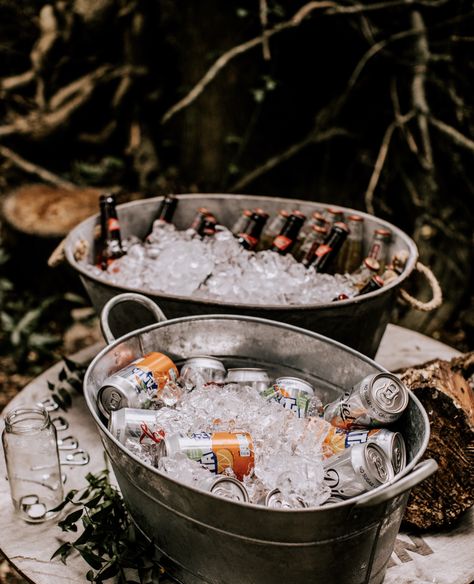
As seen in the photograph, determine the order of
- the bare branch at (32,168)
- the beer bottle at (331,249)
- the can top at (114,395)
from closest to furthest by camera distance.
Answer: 1. the can top at (114,395)
2. the beer bottle at (331,249)
3. the bare branch at (32,168)

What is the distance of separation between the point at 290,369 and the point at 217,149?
2.73 metres

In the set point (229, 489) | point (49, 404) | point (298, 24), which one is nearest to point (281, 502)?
point (229, 489)

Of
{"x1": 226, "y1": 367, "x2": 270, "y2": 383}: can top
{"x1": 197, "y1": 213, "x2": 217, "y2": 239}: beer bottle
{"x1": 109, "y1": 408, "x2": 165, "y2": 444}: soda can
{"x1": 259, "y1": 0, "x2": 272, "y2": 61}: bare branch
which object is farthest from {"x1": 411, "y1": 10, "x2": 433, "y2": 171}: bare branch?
{"x1": 109, "y1": 408, "x2": 165, "y2": 444}: soda can

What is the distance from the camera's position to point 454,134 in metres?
3.43

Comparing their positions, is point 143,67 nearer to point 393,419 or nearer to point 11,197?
point 11,197

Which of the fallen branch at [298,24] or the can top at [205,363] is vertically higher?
the fallen branch at [298,24]

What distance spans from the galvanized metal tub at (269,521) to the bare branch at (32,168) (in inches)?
143

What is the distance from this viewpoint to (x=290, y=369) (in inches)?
65.9

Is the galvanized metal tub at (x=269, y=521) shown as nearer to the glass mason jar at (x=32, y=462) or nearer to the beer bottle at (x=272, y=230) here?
the glass mason jar at (x=32, y=462)

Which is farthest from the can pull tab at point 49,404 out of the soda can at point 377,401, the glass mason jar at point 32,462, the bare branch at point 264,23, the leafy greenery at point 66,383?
the bare branch at point 264,23

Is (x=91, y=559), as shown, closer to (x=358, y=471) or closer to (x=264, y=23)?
(x=358, y=471)

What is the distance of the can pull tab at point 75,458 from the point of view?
1800 mm

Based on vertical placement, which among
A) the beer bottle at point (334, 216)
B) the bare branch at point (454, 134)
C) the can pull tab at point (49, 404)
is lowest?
the can pull tab at point (49, 404)

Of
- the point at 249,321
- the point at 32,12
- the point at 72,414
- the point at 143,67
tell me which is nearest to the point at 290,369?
the point at 249,321
